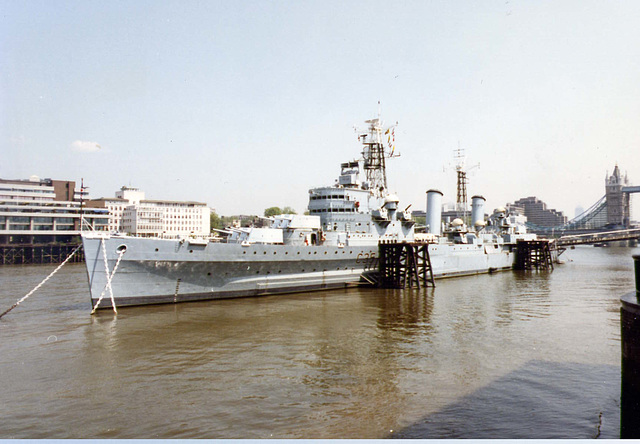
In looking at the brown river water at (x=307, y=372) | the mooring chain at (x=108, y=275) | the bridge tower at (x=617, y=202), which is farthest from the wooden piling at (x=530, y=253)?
the bridge tower at (x=617, y=202)

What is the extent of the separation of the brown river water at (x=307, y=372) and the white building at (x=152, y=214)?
61.5 m

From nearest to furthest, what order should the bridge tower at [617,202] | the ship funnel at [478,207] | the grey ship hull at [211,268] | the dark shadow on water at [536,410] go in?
the dark shadow on water at [536,410]
the grey ship hull at [211,268]
the ship funnel at [478,207]
the bridge tower at [617,202]

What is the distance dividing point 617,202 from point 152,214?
5074 inches

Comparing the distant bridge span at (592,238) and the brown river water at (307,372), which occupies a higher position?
the distant bridge span at (592,238)

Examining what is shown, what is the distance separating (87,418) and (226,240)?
57.3 feet

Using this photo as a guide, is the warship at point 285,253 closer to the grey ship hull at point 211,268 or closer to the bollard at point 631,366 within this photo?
the grey ship hull at point 211,268

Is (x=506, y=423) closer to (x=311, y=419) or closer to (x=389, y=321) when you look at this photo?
(x=311, y=419)

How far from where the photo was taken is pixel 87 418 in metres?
8.84

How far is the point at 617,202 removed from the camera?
387ft

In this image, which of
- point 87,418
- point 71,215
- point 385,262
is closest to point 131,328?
point 87,418

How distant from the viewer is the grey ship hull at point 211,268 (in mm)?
19984

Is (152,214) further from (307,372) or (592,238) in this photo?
(592,238)

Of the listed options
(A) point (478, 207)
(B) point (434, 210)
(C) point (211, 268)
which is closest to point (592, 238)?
(A) point (478, 207)

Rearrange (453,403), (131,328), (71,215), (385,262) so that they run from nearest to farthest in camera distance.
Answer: (453,403)
(131,328)
(385,262)
(71,215)
